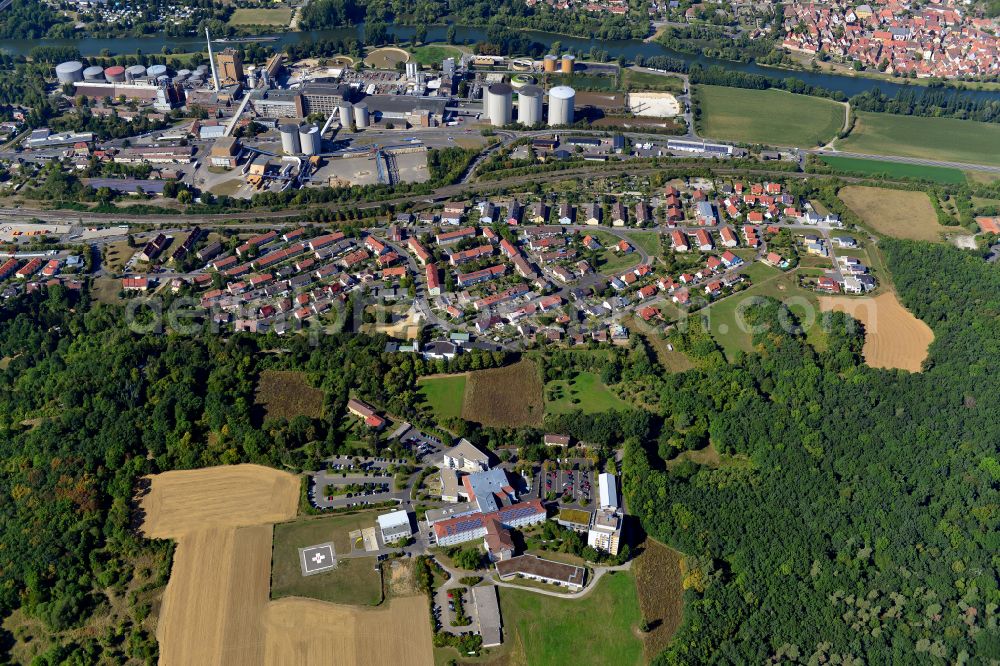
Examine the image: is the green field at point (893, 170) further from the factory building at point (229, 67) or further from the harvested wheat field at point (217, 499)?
the factory building at point (229, 67)

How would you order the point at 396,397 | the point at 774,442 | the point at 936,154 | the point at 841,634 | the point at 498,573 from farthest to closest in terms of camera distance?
the point at 936,154, the point at 396,397, the point at 774,442, the point at 498,573, the point at 841,634

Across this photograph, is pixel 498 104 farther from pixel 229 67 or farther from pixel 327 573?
pixel 327 573

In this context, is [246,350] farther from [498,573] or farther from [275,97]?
[275,97]

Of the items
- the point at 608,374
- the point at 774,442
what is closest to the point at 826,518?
the point at 774,442

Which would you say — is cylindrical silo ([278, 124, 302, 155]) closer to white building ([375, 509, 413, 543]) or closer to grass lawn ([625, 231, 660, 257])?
grass lawn ([625, 231, 660, 257])

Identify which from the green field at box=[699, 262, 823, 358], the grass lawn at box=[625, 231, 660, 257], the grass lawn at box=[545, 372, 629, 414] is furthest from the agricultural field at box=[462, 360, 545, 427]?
the grass lawn at box=[625, 231, 660, 257]
